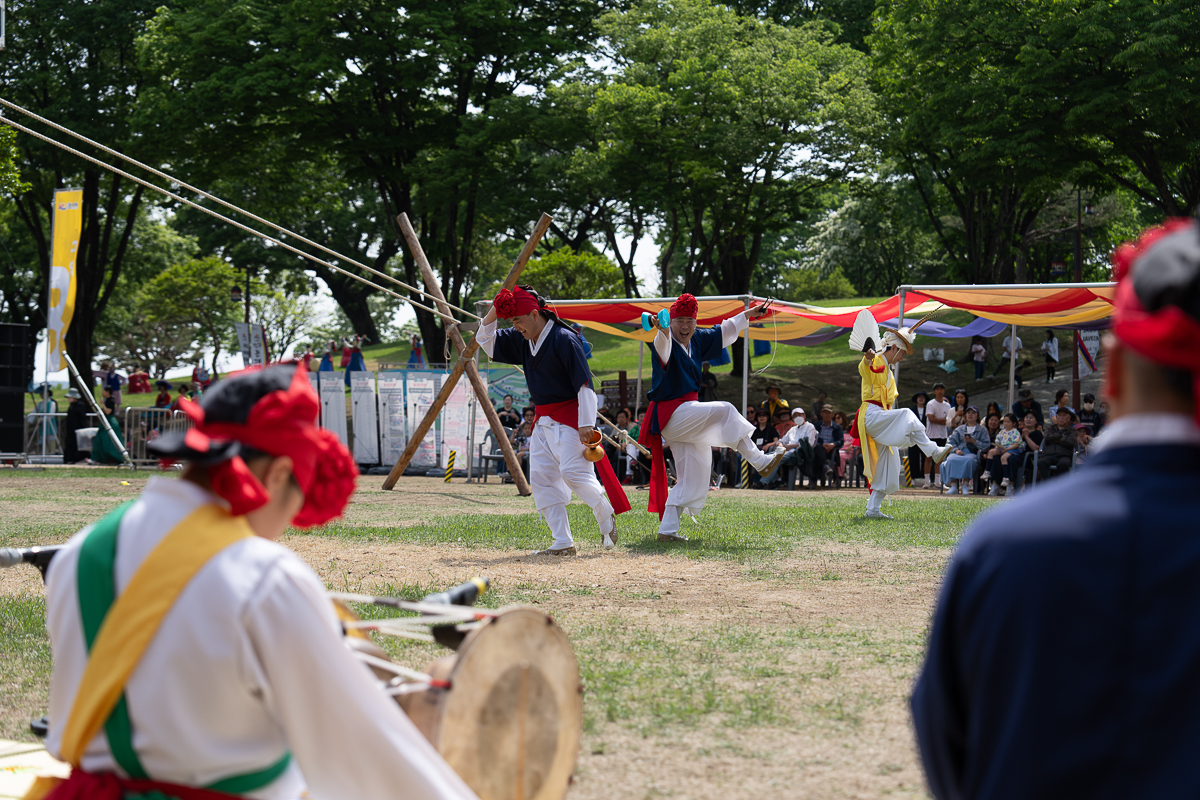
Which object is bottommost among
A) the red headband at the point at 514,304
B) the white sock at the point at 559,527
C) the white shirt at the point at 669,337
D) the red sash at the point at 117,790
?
the white sock at the point at 559,527

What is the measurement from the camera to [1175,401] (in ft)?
4.74

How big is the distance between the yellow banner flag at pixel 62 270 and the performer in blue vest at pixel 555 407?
12.7 meters

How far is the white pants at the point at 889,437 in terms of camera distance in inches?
485

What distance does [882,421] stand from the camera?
1253cm

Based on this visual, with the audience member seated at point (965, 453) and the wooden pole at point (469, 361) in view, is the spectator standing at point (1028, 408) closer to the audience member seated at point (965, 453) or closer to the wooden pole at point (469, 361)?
the audience member seated at point (965, 453)

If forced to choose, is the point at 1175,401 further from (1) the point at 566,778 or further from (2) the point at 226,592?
(1) the point at 566,778

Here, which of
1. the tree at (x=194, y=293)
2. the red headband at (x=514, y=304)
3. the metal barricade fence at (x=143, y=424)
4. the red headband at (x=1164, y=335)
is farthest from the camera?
the tree at (x=194, y=293)

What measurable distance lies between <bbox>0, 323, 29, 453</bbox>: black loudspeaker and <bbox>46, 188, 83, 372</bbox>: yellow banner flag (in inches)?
100

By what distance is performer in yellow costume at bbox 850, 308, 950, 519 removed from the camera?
12.3m

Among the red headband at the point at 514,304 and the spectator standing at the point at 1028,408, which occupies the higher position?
the red headband at the point at 514,304

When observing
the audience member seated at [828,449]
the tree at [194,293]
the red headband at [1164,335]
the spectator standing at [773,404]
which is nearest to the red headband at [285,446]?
the red headband at [1164,335]

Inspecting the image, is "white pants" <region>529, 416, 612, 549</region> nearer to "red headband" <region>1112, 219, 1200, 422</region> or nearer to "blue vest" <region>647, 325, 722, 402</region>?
"blue vest" <region>647, 325, 722, 402</region>

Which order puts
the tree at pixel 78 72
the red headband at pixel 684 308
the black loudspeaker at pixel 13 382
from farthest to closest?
the tree at pixel 78 72, the black loudspeaker at pixel 13 382, the red headband at pixel 684 308

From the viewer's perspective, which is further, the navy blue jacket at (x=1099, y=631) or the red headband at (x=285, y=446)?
the red headband at (x=285, y=446)
